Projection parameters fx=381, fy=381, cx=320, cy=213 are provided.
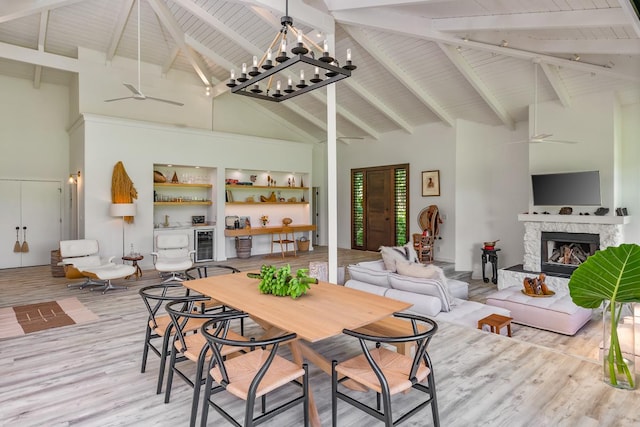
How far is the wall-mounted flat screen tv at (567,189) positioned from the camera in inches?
248

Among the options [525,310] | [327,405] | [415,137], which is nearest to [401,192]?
[415,137]

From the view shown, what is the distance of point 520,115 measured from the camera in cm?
764

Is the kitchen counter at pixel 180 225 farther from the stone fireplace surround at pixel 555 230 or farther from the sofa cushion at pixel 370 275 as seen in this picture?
the stone fireplace surround at pixel 555 230

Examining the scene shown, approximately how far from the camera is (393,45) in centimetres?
632

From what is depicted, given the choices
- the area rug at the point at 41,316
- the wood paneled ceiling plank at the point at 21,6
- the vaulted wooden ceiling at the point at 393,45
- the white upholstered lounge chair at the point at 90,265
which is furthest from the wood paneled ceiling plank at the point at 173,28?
the area rug at the point at 41,316

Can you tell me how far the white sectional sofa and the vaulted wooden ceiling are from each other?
316 cm

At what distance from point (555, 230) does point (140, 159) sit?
320 inches

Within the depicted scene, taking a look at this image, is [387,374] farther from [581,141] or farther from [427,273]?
[581,141]

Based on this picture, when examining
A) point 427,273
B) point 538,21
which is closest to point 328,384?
point 427,273

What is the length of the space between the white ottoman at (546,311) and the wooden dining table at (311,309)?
300cm

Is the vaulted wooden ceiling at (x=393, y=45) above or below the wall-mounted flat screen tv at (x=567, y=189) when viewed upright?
above

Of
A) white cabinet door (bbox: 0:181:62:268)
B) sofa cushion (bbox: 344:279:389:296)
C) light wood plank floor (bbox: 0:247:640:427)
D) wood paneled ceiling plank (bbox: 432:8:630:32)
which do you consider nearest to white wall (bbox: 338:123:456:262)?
wood paneled ceiling plank (bbox: 432:8:630:32)

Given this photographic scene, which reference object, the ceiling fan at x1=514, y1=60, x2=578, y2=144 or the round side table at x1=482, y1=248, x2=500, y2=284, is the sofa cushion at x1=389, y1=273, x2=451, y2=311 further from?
the round side table at x1=482, y1=248, x2=500, y2=284

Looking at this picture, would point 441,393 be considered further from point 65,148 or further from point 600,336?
point 65,148
